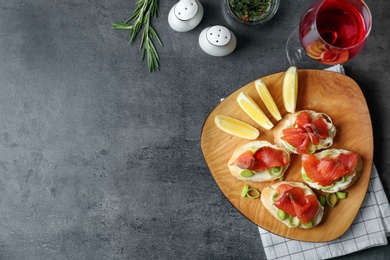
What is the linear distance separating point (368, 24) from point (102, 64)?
116cm

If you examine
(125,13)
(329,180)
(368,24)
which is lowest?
(329,180)

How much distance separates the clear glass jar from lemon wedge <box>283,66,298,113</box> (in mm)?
298

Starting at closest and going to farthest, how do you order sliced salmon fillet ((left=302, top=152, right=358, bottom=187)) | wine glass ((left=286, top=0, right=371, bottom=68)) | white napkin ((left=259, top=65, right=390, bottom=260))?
1. wine glass ((left=286, top=0, right=371, bottom=68))
2. sliced salmon fillet ((left=302, top=152, right=358, bottom=187))
3. white napkin ((left=259, top=65, right=390, bottom=260))

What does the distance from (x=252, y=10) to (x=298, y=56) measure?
11.3 inches

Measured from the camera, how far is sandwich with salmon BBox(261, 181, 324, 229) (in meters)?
2.05

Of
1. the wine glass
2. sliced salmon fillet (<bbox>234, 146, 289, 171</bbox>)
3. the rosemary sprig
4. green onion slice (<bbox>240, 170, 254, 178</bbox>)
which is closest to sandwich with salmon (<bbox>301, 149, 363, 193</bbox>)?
sliced salmon fillet (<bbox>234, 146, 289, 171</bbox>)

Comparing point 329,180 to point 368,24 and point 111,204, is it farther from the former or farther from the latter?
point 111,204

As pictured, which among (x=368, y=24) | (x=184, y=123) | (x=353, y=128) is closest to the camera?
(x=368, y=24)

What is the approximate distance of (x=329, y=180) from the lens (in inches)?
80.9

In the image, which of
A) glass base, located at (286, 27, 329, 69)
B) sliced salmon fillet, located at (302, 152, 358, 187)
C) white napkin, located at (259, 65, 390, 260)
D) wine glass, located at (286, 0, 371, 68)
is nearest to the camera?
wine glass, located at (286, 0, 371, 68)

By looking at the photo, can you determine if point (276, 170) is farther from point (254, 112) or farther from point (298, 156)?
point (254, 112)

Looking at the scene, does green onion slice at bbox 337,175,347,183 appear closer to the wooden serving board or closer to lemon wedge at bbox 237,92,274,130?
the wooden serving board

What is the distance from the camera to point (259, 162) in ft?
6.83

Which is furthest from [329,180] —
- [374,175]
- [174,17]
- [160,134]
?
[174,17]
